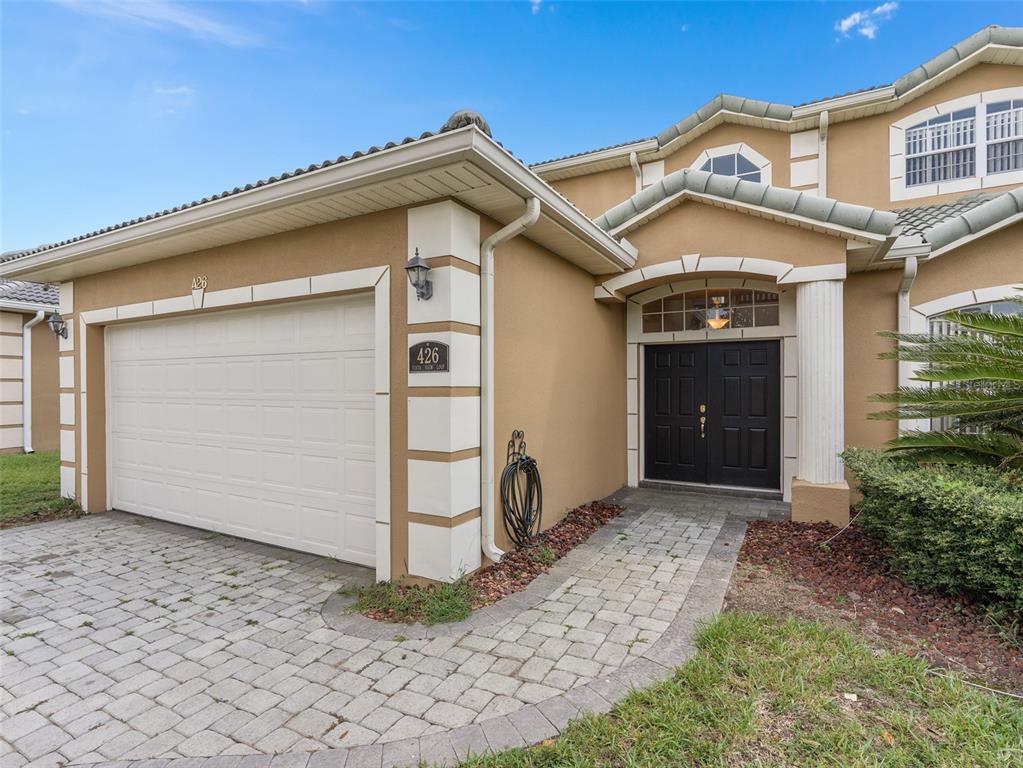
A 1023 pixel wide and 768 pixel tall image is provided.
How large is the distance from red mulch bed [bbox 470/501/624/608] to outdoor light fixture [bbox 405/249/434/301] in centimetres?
232

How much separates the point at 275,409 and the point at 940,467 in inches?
247

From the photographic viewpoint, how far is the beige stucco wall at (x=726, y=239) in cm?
547

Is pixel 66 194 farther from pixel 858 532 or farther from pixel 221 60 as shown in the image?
pixel 858 532

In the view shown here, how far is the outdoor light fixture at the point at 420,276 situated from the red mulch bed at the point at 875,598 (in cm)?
337

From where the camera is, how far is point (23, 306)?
10078 mm

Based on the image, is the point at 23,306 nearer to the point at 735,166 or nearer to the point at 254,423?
the point at 254,423

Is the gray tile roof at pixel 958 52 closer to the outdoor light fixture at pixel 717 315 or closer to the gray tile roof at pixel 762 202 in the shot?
the gray tile roof at pixel 762 202

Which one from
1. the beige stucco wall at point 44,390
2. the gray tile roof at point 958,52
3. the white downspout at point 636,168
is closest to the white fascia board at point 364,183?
the white downspout at point 636,168

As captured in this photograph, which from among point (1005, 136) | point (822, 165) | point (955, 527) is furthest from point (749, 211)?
point (1005, 136)

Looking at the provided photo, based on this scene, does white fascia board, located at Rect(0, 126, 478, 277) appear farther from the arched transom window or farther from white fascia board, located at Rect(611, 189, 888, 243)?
the arched transom window

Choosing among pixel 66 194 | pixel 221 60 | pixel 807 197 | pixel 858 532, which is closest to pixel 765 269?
pixel 807 197

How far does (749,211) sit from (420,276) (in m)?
4.22

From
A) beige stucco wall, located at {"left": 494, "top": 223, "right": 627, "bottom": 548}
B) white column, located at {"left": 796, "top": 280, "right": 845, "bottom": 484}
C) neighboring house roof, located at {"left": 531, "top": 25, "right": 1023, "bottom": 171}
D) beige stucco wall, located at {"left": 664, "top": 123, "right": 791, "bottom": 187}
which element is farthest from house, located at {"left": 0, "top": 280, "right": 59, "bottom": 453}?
white column, located at {"left": 796, "top": 280, "right": 845, "bottom": 484}

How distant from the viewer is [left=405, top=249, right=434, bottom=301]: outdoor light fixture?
12.1ft
